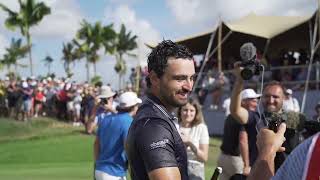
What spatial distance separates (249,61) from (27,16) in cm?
3957

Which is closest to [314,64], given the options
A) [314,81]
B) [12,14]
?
[314,81]

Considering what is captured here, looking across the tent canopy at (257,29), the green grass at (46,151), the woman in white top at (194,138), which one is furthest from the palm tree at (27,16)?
the woman in white top at (194,138)

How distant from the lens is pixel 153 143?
3.17 m

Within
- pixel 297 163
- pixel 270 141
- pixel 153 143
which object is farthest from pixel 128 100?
pixel 297 163

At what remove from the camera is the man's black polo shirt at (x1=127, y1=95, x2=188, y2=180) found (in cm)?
315

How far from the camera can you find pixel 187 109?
25.9 feet

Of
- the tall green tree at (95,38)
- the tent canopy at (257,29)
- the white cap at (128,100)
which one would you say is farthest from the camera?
the tall green tree at (95,38)

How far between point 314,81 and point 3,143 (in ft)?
39.7

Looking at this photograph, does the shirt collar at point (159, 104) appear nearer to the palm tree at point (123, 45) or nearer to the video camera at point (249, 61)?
the video camera at point (249, 61)

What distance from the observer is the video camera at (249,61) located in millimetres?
3721

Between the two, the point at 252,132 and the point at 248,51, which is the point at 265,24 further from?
the point at 248,51

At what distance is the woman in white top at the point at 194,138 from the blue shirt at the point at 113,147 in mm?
973

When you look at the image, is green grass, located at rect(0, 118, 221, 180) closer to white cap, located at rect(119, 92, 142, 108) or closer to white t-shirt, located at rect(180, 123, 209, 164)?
white t-shirt, located at rect(180, 123, 209, 164)

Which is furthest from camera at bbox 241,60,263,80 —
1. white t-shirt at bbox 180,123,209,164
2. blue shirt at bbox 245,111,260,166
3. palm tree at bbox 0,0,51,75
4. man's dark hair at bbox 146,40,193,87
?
palm tree at bbox 0,0,51,75
